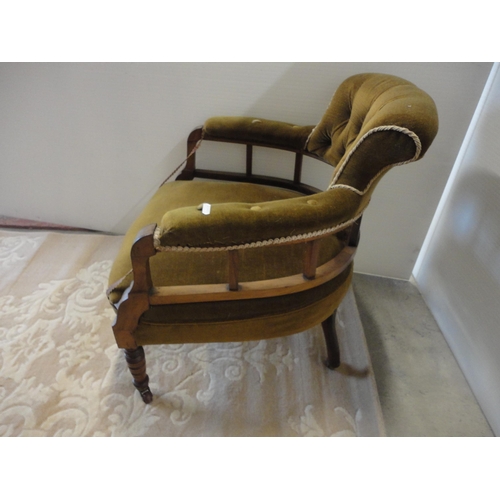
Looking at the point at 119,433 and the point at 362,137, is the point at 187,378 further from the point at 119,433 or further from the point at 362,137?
the point at 362,137

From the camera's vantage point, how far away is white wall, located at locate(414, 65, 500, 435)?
3.20 ft

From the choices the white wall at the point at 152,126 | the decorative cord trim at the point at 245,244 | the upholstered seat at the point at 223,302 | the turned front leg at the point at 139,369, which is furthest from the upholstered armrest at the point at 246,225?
the white wall at the point at 152,126

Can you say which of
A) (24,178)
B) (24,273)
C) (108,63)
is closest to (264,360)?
(24,273)

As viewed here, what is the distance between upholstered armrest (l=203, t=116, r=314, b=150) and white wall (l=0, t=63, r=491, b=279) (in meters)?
0.13

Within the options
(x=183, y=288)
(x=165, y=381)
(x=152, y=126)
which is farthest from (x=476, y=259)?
(x=152, y=126)

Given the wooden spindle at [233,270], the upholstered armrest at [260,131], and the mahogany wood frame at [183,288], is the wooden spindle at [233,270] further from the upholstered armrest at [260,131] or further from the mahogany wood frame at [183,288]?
the upholstered armrest at [260,131]

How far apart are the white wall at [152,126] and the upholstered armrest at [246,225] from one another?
66 centimetres

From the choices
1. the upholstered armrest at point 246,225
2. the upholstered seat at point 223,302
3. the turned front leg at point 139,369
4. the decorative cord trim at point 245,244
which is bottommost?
the turned front leg at point 139,369

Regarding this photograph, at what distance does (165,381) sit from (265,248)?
537mm

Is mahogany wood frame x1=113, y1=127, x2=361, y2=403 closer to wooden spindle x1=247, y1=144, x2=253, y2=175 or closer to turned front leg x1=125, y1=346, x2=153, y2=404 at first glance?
turned front leg x1=125, y1=346, x2=153, y2=404

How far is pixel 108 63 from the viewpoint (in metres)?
1.17

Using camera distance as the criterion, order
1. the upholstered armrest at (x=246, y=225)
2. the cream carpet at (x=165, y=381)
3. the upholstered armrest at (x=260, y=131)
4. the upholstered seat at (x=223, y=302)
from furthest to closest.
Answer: the upholstered armrest at (x=260, y=131), the cream carpet at (x=165, y=381), the upholstered seat at (x=223, y=302), the upholstered armrest at (x=246, y=225)

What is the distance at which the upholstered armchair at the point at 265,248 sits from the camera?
0.60m

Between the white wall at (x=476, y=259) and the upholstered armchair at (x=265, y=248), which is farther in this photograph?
the white wall at (x=476, y=259)
